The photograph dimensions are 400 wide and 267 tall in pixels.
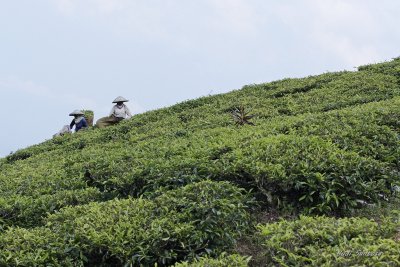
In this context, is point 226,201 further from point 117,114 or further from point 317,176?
point 117,114

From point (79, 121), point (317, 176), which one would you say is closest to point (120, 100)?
point (79, 121)

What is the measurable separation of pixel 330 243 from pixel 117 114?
41.7 ft

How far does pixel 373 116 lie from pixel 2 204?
18.2 feet

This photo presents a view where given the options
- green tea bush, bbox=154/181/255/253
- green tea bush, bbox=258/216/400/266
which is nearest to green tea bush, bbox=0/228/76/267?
green tea bush, bbox=154/181/255/253

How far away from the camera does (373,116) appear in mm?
8117

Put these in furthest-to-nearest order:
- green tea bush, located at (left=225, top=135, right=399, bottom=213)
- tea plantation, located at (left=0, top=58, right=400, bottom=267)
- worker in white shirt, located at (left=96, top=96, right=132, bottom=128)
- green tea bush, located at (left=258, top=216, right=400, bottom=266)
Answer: worker in white shirt, located at (left=96, top=96, right=132, bottom=128) → green tea bush, located at (left=225, top=135, right=399, bottom=213) → tea plantation, located at (left=0, top=58, right=400, bottom=267) → green tea bush, located at (left=258, top=216, right=400, bottom=266)

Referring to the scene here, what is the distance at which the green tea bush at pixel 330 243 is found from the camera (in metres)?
4.30

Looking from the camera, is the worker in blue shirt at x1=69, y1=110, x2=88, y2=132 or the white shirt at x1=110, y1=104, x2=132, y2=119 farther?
the worker in blue shirt at x1=69, y1=110, x2=88, y2=132

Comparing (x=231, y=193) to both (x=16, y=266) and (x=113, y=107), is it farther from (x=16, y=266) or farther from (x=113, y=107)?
(x=113, y=107)

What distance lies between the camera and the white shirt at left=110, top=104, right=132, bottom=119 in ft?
54.9

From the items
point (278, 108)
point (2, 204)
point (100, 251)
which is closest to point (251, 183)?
point (100, 251)

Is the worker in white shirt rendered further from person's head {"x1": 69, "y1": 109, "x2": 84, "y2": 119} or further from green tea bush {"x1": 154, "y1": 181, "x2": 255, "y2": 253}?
green tea bush {"x1": 154, "y1": 181, "x2": 255, "y2": 253}

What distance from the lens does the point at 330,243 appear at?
15.4ft

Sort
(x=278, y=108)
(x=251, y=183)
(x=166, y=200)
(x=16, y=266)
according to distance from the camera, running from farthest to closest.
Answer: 1. (x=278, y=108)
2. (x=251, y=183)
3. (x=166, y=200)
4. (x=16, y=266)
